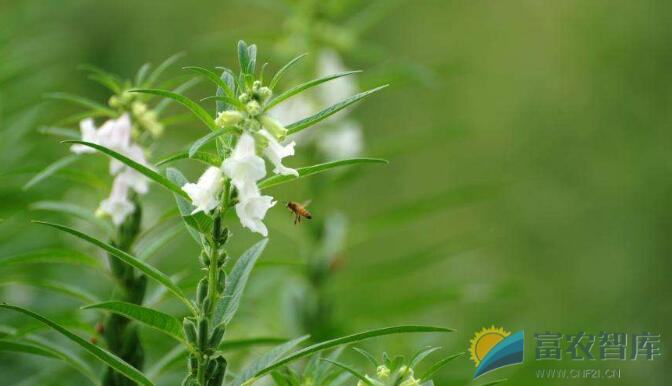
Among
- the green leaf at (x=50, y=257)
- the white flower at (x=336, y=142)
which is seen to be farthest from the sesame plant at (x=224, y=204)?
the white flower at (x=336, y=142)

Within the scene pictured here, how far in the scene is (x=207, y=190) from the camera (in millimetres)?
1146

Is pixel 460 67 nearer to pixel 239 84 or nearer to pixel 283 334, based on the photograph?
pixel 283 334

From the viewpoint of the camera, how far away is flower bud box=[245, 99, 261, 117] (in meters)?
1.15

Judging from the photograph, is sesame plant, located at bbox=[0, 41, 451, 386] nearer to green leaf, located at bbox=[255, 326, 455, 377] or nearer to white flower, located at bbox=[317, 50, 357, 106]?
green leaf, located at bbox=[255, 326, 455, 377]

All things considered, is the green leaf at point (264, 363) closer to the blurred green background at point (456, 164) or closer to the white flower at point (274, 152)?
the white flower at point (274, 152)

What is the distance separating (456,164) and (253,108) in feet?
13.2

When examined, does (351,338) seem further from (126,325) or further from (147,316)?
(126,325)

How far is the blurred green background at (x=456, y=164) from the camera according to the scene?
241cm

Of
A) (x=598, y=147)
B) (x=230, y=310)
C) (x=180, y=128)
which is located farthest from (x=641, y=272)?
(x=230, y=310)

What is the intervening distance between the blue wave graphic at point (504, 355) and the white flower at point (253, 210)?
51 cm

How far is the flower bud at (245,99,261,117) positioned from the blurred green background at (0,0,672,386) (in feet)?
2.60

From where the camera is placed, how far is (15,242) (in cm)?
221

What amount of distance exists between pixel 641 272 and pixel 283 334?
79.5 inches

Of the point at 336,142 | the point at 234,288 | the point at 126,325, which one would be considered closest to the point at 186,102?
the point at 234,288
